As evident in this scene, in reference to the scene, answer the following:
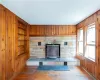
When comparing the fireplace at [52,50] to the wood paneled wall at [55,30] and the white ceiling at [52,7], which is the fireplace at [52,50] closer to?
the wood paneled wall at [55,30]

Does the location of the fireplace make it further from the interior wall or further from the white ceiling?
the white ceiling

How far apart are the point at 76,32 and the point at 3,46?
4.57 meters

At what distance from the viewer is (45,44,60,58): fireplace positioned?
21.1 ft

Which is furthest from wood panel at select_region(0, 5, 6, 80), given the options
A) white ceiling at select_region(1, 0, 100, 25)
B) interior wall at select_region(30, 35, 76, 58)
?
interior wall at select_region(30, 35, 76, 58)

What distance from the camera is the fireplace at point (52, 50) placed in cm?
644

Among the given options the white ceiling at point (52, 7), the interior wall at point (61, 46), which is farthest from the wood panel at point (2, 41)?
the interior wall at point (61, 46)

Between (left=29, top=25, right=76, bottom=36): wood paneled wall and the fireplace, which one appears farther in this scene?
(left=29, top=25, right=76, bottom=36): wood paneled wall

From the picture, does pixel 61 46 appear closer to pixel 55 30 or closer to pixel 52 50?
pixel 52 50

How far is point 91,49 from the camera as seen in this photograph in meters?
4.43

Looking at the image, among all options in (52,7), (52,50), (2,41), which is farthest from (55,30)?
(2,41)

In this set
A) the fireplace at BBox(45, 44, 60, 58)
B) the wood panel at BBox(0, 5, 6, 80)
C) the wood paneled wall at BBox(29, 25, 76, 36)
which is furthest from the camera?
the wood paneled wall at BBox(29, 25, 76, 36)

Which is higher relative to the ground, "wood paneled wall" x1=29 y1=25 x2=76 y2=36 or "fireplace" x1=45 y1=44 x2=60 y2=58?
"wood paneled wall" x1=29 y1=25 x2=76 y2=36

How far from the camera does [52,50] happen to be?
21.1 ft

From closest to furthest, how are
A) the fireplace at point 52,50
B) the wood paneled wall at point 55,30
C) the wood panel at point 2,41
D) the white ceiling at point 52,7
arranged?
the white ceiling at point 52,7, the wood panel at point 2,41, the fireplace at point 52,50, the wood paneled wall at point 55,30
